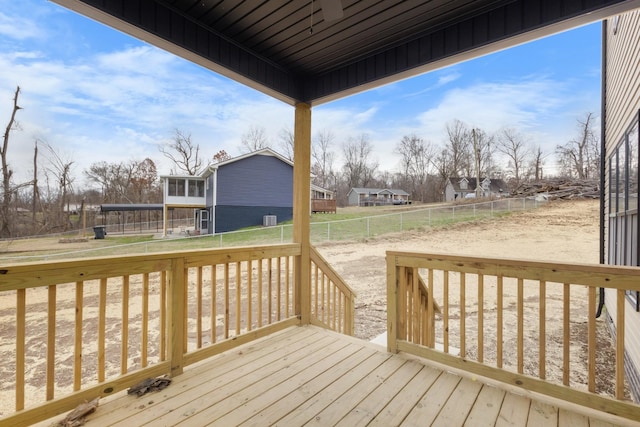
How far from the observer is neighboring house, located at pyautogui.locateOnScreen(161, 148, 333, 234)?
1371cm

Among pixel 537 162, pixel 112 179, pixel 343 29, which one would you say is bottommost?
pixel 112 179

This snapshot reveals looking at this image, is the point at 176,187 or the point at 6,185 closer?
the point at 6,185

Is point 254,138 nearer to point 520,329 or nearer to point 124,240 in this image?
point 124,240

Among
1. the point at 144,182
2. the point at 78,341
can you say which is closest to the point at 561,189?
the point at 78,341

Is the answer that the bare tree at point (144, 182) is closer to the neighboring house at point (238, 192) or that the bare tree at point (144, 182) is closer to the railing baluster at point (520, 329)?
the neighboring house at point (238, 192)

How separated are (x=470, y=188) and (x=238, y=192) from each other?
543 inches

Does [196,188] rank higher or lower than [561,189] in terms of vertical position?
higher

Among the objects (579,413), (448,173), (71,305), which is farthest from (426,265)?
(448,173)

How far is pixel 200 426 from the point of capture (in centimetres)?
158

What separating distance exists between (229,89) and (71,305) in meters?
Result: 12.4

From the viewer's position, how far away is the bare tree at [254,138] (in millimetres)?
12023

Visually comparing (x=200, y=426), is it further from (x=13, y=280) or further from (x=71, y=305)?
(x=71, y=305)

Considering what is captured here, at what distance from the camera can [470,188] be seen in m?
17.7

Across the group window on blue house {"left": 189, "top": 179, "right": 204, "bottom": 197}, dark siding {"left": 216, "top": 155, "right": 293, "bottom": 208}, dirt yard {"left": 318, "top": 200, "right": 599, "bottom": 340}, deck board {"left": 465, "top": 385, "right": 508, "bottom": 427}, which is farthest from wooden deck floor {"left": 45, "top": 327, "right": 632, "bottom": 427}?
window on blue house {"left": 189, "top": 179, "right": 204, "bottom": 197}
